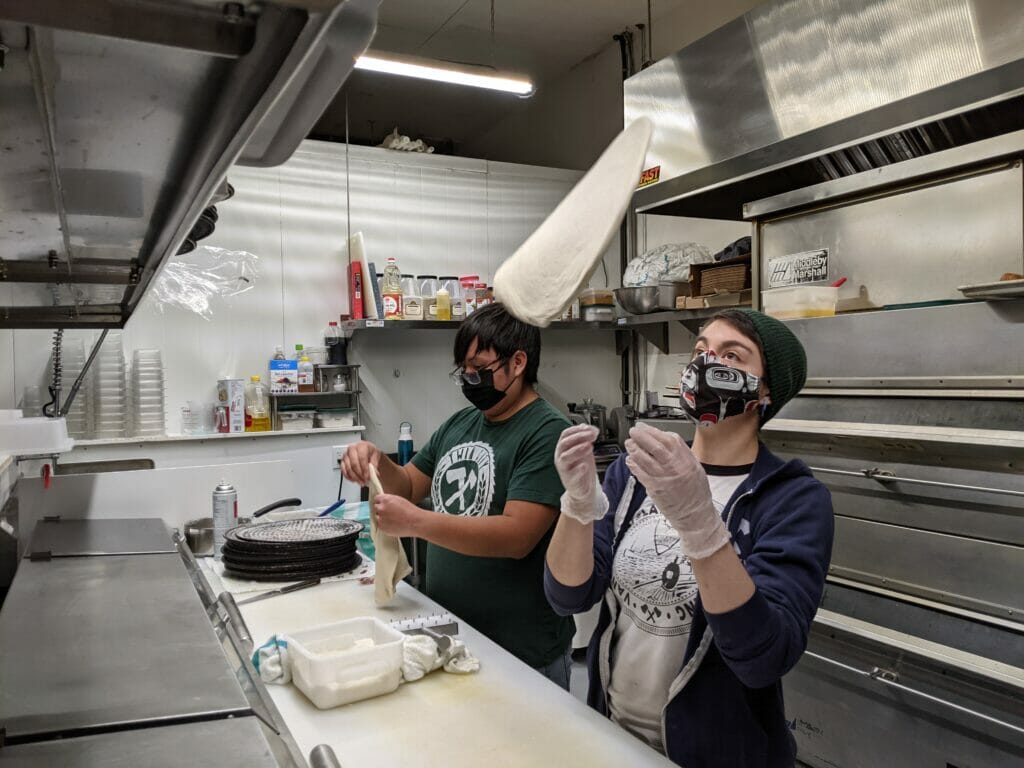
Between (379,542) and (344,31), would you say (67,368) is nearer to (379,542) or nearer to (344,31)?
(379,542)

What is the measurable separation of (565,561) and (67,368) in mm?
3101

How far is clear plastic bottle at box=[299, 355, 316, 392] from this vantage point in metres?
4.02

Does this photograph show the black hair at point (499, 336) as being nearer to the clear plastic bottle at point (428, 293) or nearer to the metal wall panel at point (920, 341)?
the metal wall panel at point (920, 341)

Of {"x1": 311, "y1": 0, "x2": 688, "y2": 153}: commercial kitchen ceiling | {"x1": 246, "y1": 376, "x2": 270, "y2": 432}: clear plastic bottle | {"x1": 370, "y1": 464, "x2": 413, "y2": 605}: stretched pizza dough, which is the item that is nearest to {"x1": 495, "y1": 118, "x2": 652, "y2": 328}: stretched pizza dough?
{"x1": 370, "y1": 464, "x2": 413, "y2": 605}: stretched pizza dough

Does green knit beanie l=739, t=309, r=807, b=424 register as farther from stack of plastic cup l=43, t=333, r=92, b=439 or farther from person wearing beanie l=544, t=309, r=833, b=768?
stack of plastic cup l=43, t=333, r=92, b=439

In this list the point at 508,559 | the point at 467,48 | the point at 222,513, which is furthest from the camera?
the point at 467,48

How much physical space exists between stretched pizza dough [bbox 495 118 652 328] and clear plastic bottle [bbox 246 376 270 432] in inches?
112

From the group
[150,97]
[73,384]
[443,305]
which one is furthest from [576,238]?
[73,384]

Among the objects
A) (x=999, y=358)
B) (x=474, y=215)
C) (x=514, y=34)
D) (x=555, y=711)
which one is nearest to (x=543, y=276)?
(x=555, y=711)

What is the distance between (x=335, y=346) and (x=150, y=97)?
12.0ft

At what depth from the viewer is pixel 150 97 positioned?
1.96 feet

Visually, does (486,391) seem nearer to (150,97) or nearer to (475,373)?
(475,373)

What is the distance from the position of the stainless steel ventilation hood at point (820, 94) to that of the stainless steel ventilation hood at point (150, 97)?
81.1 inches

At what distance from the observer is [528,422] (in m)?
1.95
